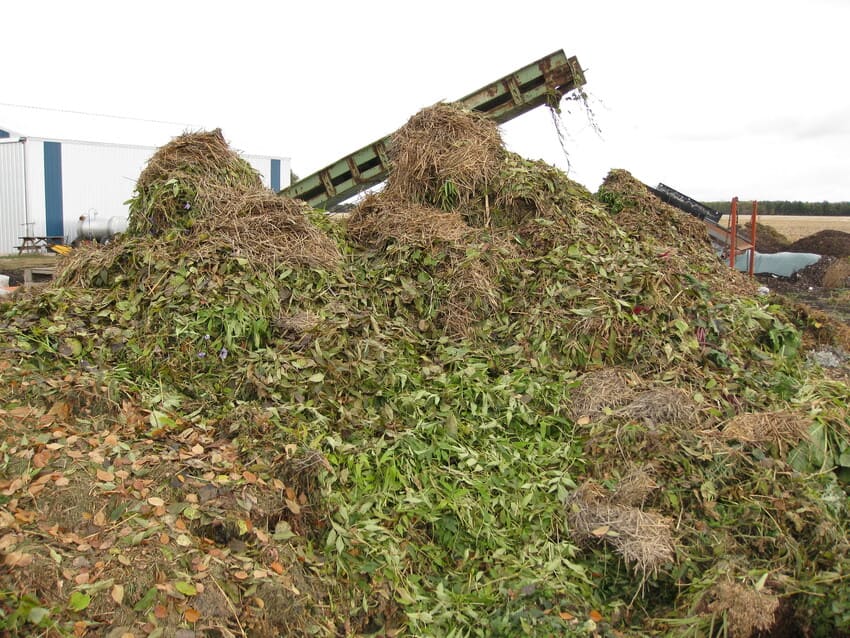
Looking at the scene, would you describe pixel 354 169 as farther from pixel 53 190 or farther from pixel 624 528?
pixel 53 190

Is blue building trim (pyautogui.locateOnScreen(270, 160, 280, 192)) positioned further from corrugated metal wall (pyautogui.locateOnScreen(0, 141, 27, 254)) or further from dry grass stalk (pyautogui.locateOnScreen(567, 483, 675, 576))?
dry grass stalk (pyautogui.locateOnScreen(567, 483, 675, 576))

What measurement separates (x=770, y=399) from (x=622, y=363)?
1.02 meters

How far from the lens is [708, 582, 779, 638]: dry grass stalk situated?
3.04 meters

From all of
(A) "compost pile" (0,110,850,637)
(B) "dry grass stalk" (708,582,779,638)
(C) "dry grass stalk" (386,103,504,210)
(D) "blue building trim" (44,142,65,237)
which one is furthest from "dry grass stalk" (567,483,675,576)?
(D) "blue building trim" (44,142,65,237)

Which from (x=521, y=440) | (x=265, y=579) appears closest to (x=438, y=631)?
(x=265, y=579)

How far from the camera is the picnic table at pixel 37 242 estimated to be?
20.6m

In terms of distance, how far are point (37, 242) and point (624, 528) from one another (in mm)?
22366

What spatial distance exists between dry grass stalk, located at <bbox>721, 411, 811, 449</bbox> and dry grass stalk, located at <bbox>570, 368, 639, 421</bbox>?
2.23ft

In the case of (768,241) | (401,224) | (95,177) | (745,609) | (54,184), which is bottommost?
(745,609)

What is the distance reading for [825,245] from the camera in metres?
22.1

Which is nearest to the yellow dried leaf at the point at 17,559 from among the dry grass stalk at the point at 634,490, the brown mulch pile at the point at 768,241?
the dry grass stalk at the point at 634,490

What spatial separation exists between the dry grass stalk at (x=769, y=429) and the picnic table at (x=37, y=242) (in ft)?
69.8

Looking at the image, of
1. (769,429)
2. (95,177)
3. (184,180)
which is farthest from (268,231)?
(95,177)

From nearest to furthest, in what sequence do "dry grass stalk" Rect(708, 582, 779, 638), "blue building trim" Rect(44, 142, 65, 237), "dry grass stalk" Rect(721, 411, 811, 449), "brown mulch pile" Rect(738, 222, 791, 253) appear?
1. "dry grass stalk" Rect(708, 582, 779, 638)
2. "dry grass stalk" Rect(721, 411, 811, 449)
3. "blue building trim" Rect(44, 142, 65, 237)
4. "brown mulch pile" Rect(738, 222, 791, 253)
